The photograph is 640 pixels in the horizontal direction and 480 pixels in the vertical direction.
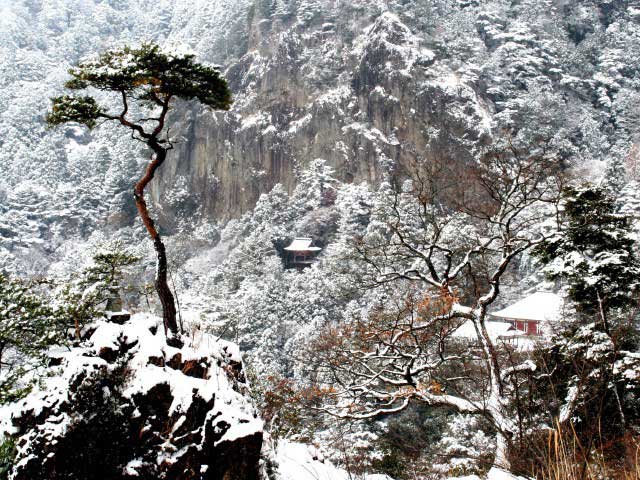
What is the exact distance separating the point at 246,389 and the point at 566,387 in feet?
20.3

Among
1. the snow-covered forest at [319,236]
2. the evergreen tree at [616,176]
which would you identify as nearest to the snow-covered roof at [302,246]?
the snow-covered forest at [319,236]

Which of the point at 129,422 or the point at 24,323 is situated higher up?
the point at 24,323

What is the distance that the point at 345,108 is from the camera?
44.7m

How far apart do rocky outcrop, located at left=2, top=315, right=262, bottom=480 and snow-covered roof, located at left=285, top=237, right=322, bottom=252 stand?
Result: 34349 mm

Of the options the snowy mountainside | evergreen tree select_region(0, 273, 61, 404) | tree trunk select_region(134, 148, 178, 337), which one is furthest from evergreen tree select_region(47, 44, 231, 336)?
the snowy mountainside

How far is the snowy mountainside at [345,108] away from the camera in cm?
4072

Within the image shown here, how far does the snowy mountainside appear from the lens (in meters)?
40.7

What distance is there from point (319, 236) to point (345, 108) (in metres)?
13.9

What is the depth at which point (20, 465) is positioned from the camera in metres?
2.86

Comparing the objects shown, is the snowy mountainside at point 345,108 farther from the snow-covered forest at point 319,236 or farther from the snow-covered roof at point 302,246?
the snow-covered roof at point 302,246

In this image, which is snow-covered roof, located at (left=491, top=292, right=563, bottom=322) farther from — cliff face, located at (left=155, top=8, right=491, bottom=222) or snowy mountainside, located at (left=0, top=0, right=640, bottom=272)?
cliff face, located at (left=155, top=8, right=491, bottom=222)

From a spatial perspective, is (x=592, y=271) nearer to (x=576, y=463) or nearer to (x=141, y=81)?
(x=576, y=463)

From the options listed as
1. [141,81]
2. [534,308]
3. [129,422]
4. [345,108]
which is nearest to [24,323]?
[141,81]

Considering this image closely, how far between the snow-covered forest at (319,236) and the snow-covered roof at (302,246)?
0.17m
